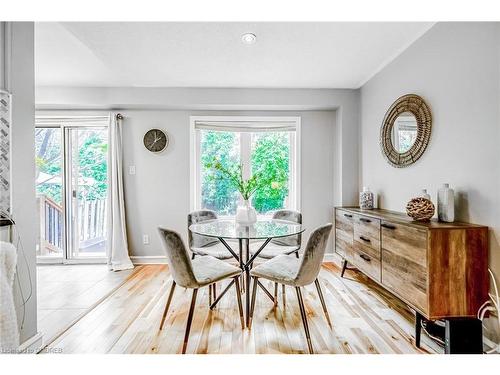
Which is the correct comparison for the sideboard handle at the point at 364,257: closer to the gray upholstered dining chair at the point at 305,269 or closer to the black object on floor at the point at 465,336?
the gray upholstered dining chair at the point at 305,269

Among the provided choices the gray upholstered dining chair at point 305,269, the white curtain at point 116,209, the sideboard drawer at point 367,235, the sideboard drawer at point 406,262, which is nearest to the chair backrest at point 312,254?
→ the gray upholstered dining chair at point 305,269

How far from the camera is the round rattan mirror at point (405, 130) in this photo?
7.71ft

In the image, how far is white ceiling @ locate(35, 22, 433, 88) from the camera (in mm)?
2180

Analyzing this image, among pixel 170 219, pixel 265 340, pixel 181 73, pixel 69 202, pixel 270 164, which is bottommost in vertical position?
pixel 265 340

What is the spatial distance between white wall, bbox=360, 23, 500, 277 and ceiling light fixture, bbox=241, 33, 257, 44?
1.44 metres

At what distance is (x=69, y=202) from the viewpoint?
3.87m

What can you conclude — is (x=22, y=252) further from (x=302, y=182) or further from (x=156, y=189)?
(x=302, y=182)

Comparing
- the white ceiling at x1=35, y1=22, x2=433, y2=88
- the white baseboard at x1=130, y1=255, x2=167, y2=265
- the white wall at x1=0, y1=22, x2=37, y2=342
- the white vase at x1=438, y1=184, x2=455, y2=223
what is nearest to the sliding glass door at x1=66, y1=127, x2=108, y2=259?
the white baseboard at x1=130, y1=255, x2=167, y2=265

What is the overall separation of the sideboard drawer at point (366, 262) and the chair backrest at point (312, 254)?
792mm

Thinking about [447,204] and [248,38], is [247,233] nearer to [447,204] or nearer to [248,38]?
[447,204]

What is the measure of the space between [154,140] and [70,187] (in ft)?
4.50
